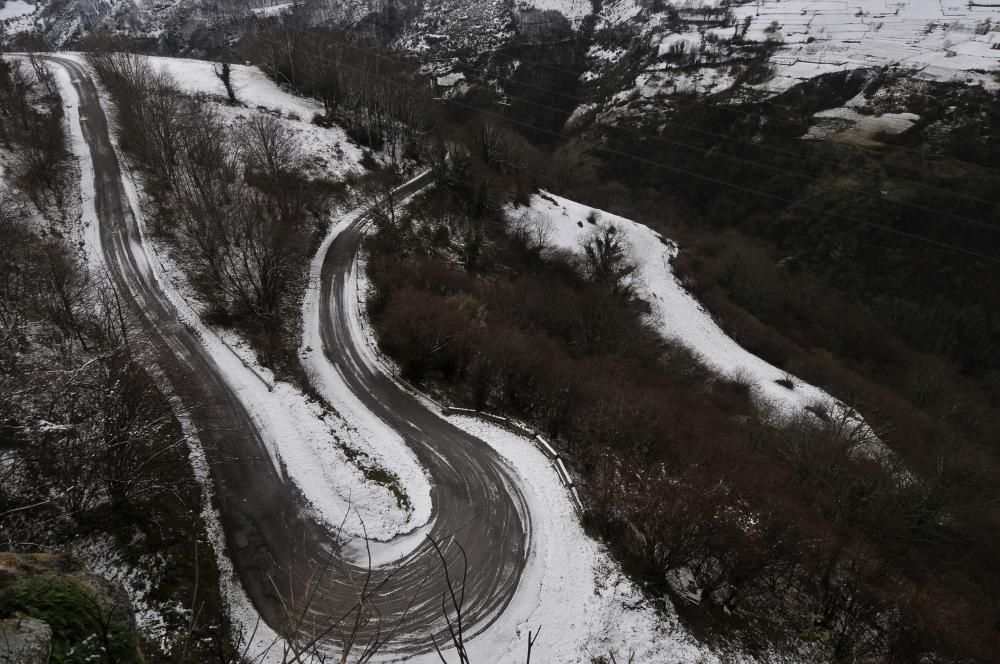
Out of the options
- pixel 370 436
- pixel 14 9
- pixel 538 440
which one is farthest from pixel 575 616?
pixel 14 9

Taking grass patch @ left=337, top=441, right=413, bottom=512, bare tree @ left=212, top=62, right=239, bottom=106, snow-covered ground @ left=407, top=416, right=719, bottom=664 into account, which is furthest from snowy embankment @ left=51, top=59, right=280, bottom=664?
bare tree @ left=212, top=62, right=239, bottom=106

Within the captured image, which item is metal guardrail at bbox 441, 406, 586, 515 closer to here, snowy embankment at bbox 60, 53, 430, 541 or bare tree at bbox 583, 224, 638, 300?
snowy embankment at bbox 60, 53, 430, 541

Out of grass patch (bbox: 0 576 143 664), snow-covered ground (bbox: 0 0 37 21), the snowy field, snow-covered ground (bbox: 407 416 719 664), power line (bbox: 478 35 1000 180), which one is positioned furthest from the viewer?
snow-covered ground (bbox: 0 0 37 21)

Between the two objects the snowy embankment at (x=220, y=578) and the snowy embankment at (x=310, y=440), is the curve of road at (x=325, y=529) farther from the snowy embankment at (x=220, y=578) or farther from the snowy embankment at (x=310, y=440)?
the snowy embankment at (x=310, y=440)

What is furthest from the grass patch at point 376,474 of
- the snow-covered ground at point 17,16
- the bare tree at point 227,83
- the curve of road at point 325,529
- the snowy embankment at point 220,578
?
the snow-covered ground at point 17,16

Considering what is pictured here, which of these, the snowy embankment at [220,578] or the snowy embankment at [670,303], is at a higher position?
the snowy embankment at [220,578]

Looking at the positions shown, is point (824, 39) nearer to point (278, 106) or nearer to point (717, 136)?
point (717, 136)

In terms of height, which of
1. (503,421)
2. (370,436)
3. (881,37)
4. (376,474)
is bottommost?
(503,421)
